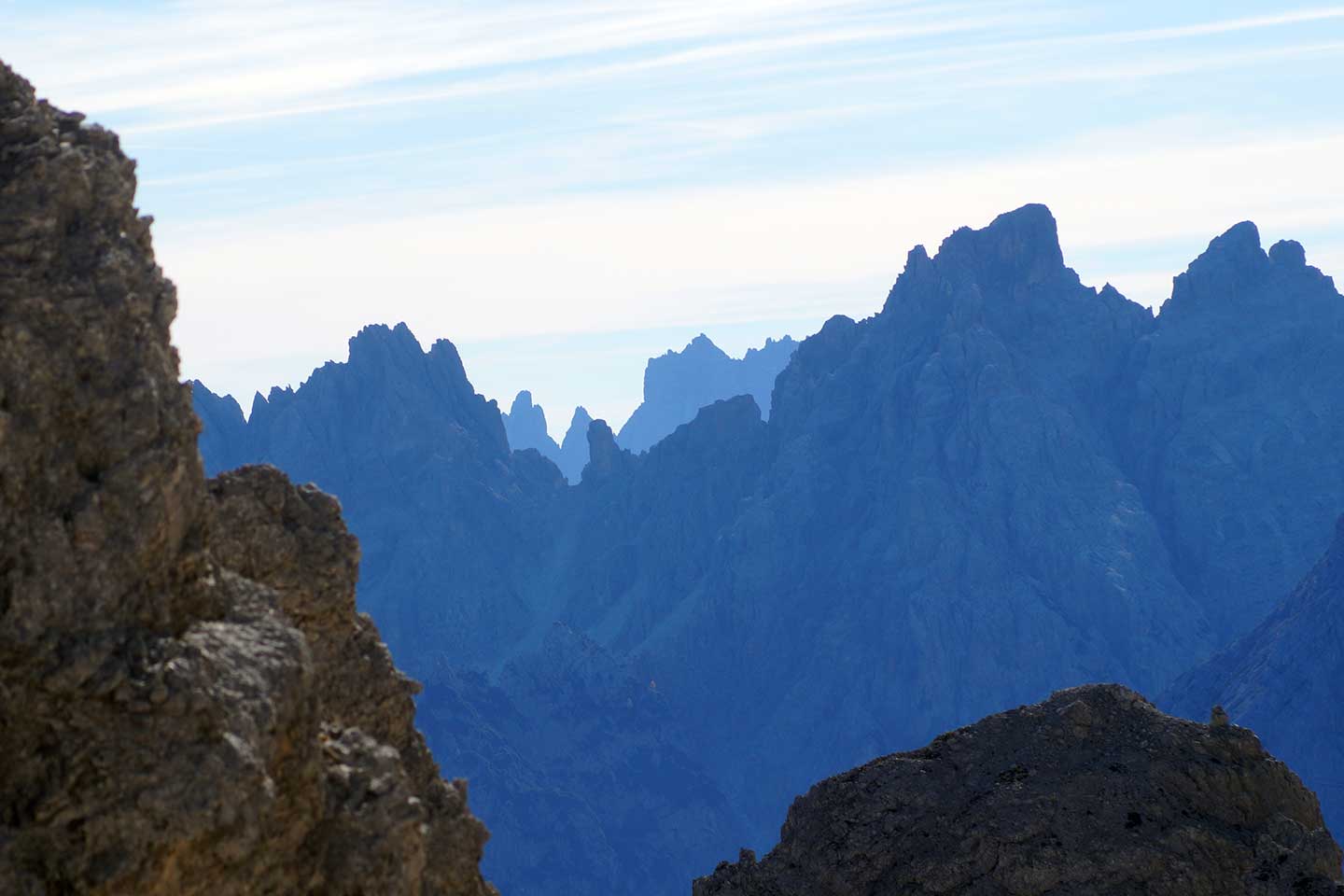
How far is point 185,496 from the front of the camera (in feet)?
54.8

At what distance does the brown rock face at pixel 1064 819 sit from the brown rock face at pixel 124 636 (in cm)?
2293

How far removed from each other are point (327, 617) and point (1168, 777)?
2363 centimetres

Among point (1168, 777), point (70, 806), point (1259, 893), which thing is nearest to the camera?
point (70, 806)

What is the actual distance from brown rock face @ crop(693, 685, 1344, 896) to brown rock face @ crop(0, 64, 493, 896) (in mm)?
22930

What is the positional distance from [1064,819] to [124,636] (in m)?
27.1

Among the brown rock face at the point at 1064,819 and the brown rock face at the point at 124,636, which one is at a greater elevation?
the brown rock face at the point at 1064,819

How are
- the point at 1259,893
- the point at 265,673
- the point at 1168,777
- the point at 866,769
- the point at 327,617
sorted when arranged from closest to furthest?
the point at 265,673, the point at 327,617, the point at 1259,893, the point at 1168,777, the point at 866,769

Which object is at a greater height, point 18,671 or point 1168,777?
point 1168,777

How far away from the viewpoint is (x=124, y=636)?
15641 millimetres

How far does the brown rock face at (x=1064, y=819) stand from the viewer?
1473 inches

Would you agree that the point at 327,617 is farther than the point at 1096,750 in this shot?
No

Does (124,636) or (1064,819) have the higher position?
(1064,819)

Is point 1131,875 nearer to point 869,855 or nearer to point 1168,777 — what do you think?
point 1168,777

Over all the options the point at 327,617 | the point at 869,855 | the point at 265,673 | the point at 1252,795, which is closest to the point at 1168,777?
the point at 1252,795
